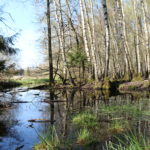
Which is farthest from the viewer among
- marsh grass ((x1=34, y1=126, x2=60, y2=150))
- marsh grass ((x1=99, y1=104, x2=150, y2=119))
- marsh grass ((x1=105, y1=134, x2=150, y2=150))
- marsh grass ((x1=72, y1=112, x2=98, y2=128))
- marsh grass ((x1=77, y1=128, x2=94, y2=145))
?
marsh grass ((x1=99, y1=104, x2=150, y2=119))

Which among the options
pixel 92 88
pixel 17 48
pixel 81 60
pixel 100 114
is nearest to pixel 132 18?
pixel 81 60

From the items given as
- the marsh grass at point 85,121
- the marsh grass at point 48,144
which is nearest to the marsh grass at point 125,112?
the marsh grass at point 85,121

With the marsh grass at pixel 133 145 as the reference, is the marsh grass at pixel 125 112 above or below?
below

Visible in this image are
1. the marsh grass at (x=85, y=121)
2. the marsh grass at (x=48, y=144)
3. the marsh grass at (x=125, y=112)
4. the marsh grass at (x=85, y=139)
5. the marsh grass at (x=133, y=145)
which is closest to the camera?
the marsh grass at (x=133, y=145)

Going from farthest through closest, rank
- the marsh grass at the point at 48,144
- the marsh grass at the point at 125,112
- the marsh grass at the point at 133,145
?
the marsh grass at the point at 125,112
the marsh grass at the point at 48,144
the marsh grass at the point at 133,145

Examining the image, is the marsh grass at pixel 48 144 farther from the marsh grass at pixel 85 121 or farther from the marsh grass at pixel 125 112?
the marsh grass at pixel 125 112

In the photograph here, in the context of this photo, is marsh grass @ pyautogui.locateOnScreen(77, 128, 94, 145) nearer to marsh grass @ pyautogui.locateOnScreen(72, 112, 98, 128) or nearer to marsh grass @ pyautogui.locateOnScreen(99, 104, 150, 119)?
marsh grass @ pyautogui.locateOnScreen(72, 112, 98, 128)

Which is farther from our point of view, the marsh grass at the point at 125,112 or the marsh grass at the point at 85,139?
the marsh grass at the point at 125,112

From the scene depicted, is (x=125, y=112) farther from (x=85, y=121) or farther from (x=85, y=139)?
(x=85, y=139)

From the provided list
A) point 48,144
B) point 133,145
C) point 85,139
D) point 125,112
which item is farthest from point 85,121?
point 133,145

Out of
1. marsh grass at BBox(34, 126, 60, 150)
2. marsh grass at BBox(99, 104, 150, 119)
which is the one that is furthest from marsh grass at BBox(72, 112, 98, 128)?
marsh grass at BBox(34, 126, 60, 150)

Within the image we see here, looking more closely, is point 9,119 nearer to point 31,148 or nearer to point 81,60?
point 31,148

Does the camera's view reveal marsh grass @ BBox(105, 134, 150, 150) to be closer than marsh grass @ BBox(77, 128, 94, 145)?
Yes

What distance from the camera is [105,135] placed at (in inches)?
151
